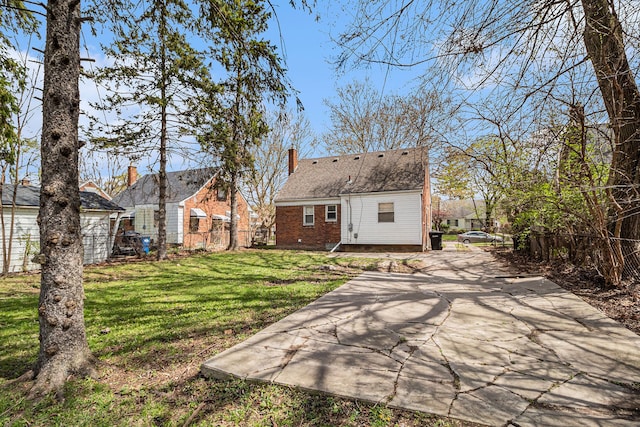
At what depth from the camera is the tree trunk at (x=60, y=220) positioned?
2490 millimetres

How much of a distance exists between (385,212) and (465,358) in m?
12.4

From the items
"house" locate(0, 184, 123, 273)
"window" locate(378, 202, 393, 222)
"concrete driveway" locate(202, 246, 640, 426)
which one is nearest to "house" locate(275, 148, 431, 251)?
"window" locate(378, 202, 393, 222)

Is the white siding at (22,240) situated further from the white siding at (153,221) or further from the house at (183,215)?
the white siding at (153,221)

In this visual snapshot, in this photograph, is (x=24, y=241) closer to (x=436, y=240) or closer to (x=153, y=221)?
(x=153, y=221)

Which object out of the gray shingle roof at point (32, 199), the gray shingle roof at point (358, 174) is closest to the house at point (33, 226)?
the gray shingle roof at point (32, 199)

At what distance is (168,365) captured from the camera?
290 cm

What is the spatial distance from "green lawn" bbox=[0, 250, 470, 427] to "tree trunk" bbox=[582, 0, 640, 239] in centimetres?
400

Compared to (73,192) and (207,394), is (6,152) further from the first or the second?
(207,394)

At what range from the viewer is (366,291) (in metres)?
5.85

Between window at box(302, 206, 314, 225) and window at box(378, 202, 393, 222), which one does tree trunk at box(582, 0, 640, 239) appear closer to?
window at box(378, 202, 393, 222)

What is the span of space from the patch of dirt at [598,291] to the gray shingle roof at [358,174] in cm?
783

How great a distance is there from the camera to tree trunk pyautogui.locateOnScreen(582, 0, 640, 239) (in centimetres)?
364

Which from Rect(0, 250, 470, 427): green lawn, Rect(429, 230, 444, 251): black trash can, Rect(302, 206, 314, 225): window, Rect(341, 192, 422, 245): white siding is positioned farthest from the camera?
Rect(302, 206, 314, 225): window

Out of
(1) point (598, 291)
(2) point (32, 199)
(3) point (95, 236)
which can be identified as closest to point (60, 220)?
(1) point (598, 291)
